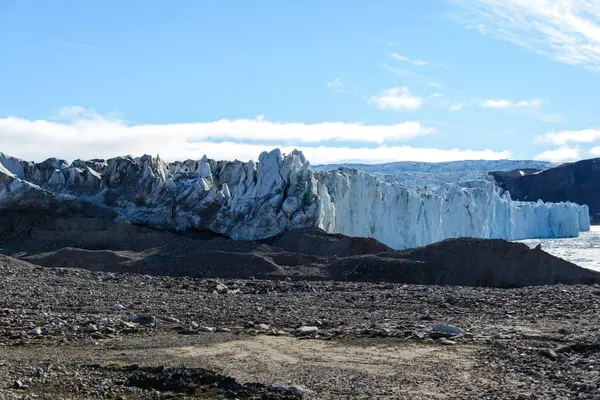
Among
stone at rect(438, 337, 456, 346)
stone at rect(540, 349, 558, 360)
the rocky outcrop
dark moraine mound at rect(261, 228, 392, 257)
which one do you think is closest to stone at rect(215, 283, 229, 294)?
the rocky outcrop

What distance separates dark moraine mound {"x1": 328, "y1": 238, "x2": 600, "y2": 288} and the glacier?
358 inches

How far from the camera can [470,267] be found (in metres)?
27.1

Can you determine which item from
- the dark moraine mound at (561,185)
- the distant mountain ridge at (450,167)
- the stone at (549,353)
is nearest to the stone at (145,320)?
the stone at (549,353)

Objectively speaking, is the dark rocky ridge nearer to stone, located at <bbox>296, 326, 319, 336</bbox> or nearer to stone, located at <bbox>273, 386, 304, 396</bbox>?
stone, located at <bbox>296, 326, 319, 336</bbox>

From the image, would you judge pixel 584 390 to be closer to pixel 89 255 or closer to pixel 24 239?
pixel 89 255

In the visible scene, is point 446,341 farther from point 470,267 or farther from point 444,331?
point 470,267

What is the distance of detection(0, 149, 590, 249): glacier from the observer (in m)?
37.8

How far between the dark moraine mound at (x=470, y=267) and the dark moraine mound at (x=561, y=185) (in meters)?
94.9

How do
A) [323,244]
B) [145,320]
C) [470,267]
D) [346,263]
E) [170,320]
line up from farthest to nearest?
[323,244], [346,263], [470,267], [170,320], [145,320]

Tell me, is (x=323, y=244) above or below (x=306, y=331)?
above

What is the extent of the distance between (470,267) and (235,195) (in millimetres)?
15024

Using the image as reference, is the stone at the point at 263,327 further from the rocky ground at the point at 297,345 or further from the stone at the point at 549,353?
the stone at the point at 549,353

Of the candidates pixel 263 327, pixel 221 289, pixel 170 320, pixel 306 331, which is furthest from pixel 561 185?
pixel 306 331

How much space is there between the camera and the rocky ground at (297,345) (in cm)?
892
